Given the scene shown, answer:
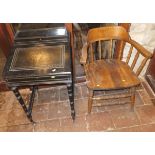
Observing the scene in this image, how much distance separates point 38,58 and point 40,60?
0.04 metres

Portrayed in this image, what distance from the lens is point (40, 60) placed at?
147 centimetres

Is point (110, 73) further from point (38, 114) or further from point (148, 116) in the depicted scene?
point (38, 114)

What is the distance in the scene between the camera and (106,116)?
1.95 m

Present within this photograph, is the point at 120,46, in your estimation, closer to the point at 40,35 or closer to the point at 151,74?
the point at 151,74

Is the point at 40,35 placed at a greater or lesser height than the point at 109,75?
greater

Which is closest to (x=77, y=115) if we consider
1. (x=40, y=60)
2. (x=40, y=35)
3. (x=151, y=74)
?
(x=40, y=60)

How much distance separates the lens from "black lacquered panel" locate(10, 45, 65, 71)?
143cm

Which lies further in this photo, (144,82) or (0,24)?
(144,82)

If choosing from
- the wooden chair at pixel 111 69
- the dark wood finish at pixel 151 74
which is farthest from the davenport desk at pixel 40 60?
the dark wood finish at pixel 151 74

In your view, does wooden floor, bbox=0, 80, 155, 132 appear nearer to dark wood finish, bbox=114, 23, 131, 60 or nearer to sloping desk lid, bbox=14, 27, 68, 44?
dark wood finish, bbox=114, 23, 131, 60

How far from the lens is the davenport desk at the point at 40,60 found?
138 centimetres

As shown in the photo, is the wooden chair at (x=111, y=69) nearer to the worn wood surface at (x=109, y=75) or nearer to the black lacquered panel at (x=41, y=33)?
the worn wood surface at (x=109, y=75)
